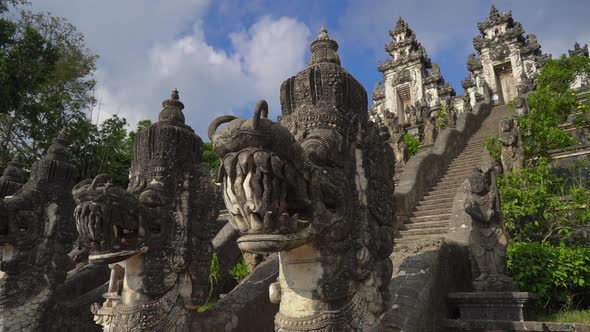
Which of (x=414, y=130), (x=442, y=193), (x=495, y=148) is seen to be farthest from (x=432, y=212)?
(x=414, y=130)

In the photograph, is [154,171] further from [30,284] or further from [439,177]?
[439,177]

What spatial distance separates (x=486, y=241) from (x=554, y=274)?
4.28 ft

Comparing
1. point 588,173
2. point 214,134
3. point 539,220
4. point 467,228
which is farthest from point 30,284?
point 588,173

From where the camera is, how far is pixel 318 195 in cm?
278

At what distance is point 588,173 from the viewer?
1015cm

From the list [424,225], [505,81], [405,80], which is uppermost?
[405,80]

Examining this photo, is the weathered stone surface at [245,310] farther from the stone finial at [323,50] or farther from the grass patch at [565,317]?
the grass patch at [565,317]

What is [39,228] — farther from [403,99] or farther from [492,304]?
[403,99]

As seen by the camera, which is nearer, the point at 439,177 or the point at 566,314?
the point at 566,314

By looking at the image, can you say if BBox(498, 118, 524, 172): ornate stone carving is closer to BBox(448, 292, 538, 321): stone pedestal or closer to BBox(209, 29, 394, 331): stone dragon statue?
BBox(448, 292, 538, 321): stone pedestal

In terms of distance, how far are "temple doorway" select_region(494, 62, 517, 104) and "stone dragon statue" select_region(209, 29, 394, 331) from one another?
30.9 meters

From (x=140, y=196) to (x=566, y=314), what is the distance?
552 cm

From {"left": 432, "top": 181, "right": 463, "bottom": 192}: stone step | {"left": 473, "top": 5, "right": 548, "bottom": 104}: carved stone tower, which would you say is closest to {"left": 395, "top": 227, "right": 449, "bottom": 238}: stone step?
{"left": 432, "top": 181, "right": 463, "bottom": 192}: stone step

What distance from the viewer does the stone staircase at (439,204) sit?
25.9ft
